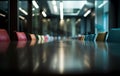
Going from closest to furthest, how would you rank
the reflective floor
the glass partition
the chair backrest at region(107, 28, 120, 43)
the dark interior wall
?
the reflective floor
the chair backrest at region(107, 28, 120, 43)
the dark interior wall
the glass partition

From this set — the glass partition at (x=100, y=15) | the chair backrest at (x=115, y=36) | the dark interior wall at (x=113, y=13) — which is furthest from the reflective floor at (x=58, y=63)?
the glass partition at (x=100, y=15)

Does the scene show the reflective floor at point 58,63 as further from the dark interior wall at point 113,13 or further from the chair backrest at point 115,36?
the dark interior wall at point 113,13

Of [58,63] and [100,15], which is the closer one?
[58,63]

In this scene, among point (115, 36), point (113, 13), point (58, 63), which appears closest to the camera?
point (58, 63)

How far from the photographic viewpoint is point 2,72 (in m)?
0.21

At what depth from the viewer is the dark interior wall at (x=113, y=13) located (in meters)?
7.78

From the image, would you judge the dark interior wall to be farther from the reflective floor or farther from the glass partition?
the reflective floor

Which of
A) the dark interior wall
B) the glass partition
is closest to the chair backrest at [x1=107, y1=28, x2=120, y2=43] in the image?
the dark interior wall

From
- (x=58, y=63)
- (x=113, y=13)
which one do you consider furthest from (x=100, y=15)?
(x=58, y=63)

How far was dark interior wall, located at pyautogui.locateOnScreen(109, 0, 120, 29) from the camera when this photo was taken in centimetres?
778

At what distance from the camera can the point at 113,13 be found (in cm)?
788

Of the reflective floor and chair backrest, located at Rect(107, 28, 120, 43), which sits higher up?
chair backrest, located at Rect(107, 28, 120, 43)

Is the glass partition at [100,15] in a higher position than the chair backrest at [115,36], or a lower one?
higher

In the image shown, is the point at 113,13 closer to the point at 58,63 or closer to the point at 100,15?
the point at 100,15
